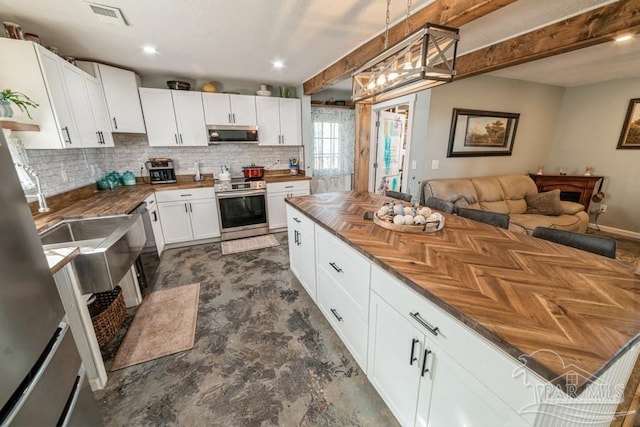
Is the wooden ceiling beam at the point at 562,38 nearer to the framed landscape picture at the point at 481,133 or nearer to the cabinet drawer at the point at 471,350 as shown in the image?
the framed landscape picture at the point at 481,133

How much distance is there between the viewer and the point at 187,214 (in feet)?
11.7

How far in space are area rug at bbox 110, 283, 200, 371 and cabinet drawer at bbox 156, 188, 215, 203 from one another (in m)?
1.42

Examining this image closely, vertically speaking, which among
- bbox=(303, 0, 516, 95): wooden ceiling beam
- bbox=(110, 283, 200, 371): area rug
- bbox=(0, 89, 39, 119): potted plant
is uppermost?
bbox=(303, 0, 516, 95): wooden ceiling beam

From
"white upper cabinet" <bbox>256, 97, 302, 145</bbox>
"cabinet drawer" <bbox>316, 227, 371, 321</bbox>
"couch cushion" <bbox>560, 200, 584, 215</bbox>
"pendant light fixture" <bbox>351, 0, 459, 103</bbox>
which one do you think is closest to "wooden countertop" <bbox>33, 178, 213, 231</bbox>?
"white upper cabinet" <bbox>256, 97, 302, 145</bbox>

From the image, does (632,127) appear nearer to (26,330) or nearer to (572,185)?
(572,185)

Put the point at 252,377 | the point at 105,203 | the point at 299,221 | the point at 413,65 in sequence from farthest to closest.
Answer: the point at 105,203
the point at 299,221
the point at 252,377
the point at 413,65

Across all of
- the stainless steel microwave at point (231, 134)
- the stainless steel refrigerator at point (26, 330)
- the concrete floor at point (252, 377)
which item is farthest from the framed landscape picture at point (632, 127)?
the stainless steel refrigerator at point (26, 330)

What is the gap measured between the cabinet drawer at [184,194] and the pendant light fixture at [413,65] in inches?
106

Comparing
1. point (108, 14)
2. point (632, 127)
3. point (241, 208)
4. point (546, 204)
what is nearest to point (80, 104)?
point (108, 14)

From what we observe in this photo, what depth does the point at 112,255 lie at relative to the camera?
5.19ft

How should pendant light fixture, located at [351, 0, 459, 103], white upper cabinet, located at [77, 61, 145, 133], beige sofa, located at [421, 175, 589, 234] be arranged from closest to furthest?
1. pendant light fixture, located at [351, 0, 459, 103]
2. white upper cabinet, located at [77, 61, 145, 133]
3. beige sofa, located at [421, 175, 589, 234]

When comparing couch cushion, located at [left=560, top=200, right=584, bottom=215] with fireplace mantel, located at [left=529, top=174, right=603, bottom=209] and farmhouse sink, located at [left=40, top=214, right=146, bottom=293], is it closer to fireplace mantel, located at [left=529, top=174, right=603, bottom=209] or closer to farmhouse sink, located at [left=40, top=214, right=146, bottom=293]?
fireplace mantel, located at [left=529, top=174, right=603, bottom=209]

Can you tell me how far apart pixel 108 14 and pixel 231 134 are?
1.95 m

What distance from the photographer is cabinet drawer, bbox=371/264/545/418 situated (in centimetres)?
70
